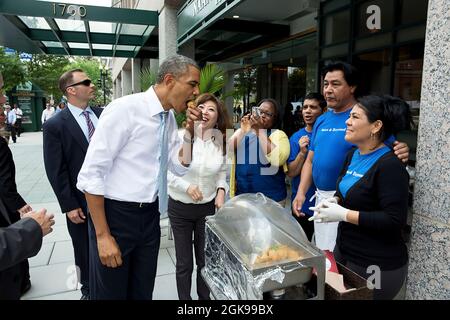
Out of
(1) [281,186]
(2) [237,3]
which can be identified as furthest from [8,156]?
(2) [237,3]

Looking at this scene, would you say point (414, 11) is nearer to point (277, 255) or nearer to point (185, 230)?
point (185, 230)

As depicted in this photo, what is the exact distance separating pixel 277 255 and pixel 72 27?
11.1m

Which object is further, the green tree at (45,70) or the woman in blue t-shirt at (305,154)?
the green tree at (45,70)

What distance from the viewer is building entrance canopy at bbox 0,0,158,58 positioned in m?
7.47

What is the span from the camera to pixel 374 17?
16.3 feet

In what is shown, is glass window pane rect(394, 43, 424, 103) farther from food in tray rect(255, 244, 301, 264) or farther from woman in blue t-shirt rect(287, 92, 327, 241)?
food in tray rect(255, 244, 301, 264)

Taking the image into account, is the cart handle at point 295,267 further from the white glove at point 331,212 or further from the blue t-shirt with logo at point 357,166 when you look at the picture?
the blue t-shirt with logo at point 357,166

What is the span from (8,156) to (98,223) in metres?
1.70

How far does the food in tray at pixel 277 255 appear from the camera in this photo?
4.47 feet

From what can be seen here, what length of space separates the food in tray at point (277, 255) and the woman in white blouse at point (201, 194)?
128 cm

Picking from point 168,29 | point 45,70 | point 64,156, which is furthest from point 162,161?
point 45,70

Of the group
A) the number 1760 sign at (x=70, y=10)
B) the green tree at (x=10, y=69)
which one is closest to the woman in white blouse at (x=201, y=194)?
the number 1760 sign at (x=70, y=10)

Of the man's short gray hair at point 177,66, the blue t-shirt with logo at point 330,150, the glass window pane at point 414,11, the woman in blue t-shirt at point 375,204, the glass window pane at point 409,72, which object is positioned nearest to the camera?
the woman in blue t-shirt at point 375,204

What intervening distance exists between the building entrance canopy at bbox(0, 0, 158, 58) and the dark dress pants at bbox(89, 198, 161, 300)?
731cm
